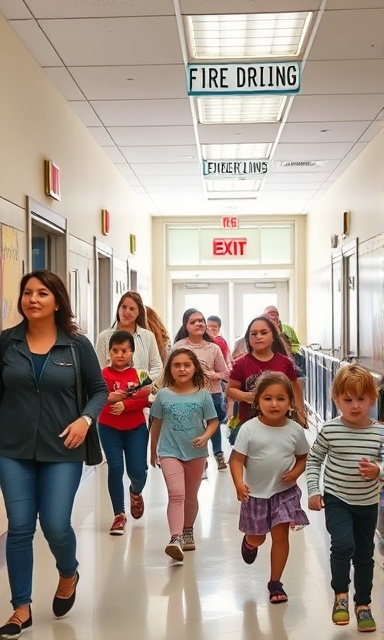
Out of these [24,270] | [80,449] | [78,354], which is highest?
[24,270]

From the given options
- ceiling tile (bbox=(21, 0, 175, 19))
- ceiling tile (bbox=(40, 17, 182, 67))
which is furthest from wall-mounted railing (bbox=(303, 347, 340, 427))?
ceiling tile (bbox=(21, 0, 175, 19))

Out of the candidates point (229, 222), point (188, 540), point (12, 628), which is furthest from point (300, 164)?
point (12, 628)

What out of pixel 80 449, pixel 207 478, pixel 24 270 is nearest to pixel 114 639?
pixel 80 449

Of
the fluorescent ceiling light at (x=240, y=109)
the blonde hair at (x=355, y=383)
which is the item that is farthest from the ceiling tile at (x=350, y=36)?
the blonde hair at (x=355, y=383)

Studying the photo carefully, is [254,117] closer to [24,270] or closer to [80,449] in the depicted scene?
[24,270]

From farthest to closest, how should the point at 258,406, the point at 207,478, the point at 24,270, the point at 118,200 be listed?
the point at 118,200
the point at 207,478
the point at 24,270
the point at 258,406

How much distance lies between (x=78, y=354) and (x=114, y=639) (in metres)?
1.24

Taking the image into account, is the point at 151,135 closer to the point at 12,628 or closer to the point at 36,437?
the point at 36,437

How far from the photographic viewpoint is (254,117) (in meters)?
8.31

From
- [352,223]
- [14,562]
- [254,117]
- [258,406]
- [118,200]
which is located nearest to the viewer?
[14,562]

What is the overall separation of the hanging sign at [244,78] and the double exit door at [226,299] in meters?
10.7

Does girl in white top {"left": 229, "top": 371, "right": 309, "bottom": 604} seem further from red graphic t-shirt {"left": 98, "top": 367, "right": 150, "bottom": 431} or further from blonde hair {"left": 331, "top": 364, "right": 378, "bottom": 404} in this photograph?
red graphic t-shirt {"left": 98, "top": 367, "right": 150, "bottom": 431}

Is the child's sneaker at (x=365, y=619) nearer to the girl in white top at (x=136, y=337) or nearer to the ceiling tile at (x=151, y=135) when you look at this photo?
the girl in white top at (x=136, y=337)

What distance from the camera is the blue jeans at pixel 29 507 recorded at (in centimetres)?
353
